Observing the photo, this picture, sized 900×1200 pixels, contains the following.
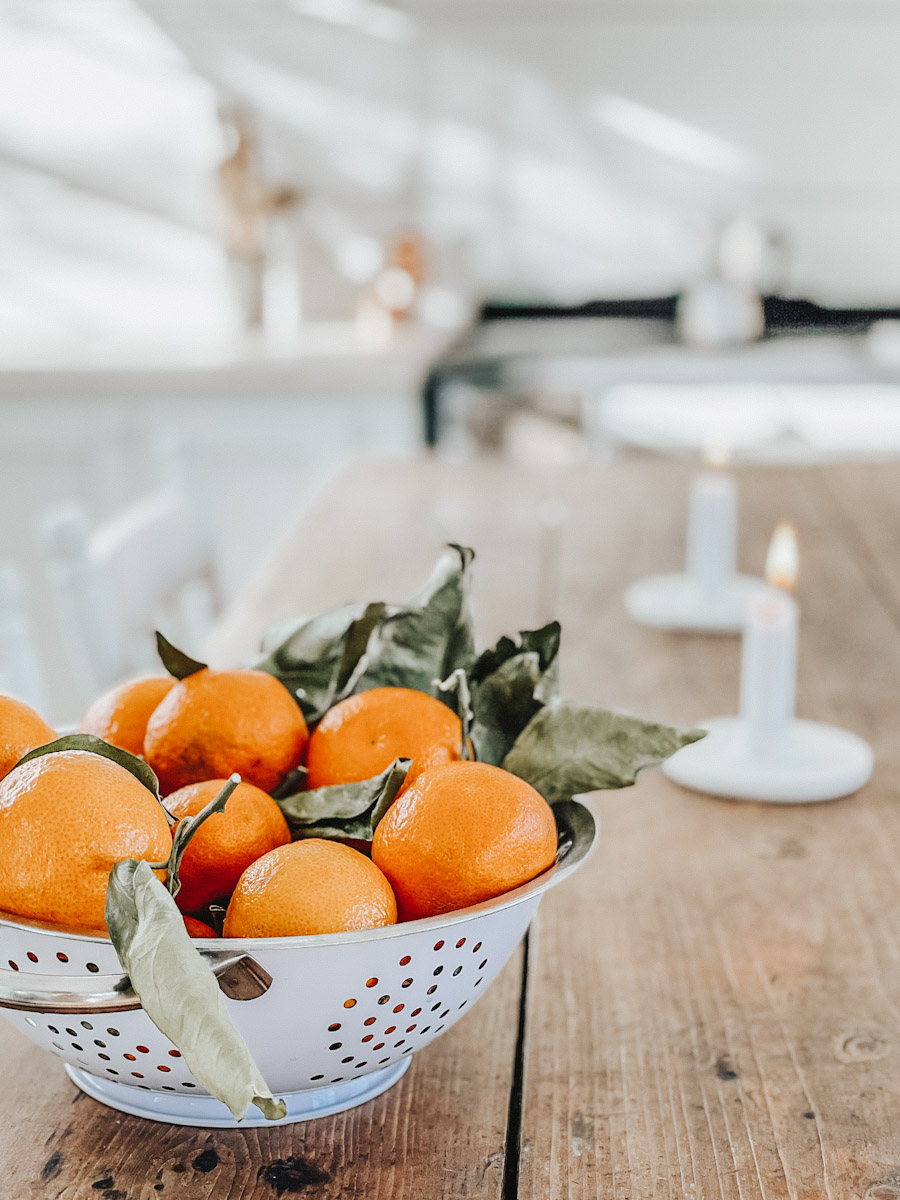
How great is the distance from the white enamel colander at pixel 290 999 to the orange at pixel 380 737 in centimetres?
7

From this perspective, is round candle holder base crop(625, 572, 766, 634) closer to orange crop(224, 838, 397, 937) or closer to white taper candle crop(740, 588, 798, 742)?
white taper candle crop(740, 588, 798, 742)

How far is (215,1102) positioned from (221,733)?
15 centimetres

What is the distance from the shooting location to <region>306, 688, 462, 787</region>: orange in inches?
20.1

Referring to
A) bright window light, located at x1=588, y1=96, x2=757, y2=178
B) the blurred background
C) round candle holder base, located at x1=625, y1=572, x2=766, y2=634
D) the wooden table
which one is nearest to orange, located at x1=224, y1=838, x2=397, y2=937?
the wooden table

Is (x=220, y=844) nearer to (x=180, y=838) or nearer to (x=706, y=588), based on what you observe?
(x=180, y=838)

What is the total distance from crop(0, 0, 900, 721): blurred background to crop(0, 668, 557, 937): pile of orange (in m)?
2.51

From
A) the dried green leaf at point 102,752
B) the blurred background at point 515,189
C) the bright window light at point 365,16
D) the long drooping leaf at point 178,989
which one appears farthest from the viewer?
the bright window light at point 365,16

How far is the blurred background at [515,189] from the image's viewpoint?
10.0ft

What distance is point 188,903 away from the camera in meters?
0.46

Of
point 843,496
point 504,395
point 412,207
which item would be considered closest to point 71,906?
point 843,496

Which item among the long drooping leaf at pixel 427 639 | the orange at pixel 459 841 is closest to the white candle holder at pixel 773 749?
the long drooping leaf at pixel 427 639

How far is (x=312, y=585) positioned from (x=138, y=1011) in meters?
0.88

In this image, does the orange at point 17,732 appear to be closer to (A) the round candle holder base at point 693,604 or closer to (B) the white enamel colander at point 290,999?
(B) the white enamel colander at point 290,999

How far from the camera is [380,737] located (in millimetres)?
513
